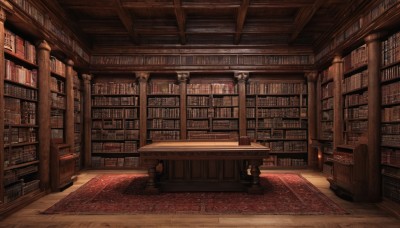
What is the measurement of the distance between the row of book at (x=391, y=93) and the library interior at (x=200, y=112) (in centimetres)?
1

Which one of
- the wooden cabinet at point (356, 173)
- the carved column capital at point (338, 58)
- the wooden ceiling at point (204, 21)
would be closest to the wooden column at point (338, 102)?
the carved column capital at point (338, 58)

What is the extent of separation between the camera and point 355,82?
16.4 ft

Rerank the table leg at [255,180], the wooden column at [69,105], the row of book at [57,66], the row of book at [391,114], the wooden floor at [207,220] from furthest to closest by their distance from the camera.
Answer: the wooden column at [69,105] < the row of book at [57,66] < the table leg at [255,180] < the row of book at [391,114] < the wooden floor at [207,220]

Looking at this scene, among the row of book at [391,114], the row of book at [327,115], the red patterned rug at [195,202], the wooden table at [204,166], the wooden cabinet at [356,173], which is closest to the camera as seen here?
the red patterned rug at [195,202]

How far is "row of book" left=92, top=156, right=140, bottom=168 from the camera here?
7.11 m

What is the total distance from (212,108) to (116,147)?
2.41 meters

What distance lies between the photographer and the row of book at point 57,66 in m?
5.25

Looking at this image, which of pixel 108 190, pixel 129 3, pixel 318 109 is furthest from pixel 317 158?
pixel 129 3

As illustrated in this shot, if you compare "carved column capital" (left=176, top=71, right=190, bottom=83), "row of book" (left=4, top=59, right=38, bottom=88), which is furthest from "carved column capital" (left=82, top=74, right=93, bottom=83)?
"row of book" (left=4, top=59, right=38, bottom=88)

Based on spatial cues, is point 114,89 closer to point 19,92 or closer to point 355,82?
point 19,92

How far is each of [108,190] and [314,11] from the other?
14.8 ft

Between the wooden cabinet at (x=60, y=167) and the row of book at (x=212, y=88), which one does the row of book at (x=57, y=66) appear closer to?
the wooden cabinet at (x=60, y=167)

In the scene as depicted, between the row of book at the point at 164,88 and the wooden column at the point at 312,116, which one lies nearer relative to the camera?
the wooden column at the point at 312,116

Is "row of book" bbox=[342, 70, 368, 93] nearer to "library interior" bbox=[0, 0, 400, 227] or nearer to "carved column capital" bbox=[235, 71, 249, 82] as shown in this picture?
"library interior" bbox=[0, 0, 400, 227]
